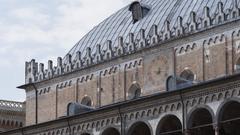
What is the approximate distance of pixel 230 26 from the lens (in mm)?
33812

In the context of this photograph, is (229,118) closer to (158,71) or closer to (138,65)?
(158,71)

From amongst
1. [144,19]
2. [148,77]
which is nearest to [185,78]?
[148,77]

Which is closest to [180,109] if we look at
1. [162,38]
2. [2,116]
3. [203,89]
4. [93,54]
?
[203,89]

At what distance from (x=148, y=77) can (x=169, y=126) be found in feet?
15.0

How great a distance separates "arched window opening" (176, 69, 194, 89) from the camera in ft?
114

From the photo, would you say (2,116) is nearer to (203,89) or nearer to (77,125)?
(77,125)

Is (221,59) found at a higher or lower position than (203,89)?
higher

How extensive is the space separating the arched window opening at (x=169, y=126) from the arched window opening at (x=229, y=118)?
2082mm

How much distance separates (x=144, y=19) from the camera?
41.2m

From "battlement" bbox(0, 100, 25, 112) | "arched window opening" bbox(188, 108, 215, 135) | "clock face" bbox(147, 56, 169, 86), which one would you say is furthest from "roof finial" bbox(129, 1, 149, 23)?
"battlement" bbox(0, 100, 25, 112)

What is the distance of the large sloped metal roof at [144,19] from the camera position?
123 ft

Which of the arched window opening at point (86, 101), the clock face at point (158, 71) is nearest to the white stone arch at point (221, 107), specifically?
the clock face at point (158, 71)

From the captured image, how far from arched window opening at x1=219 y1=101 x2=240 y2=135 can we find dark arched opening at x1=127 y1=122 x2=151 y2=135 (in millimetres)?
4029

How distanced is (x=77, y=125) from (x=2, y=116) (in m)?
22.6
